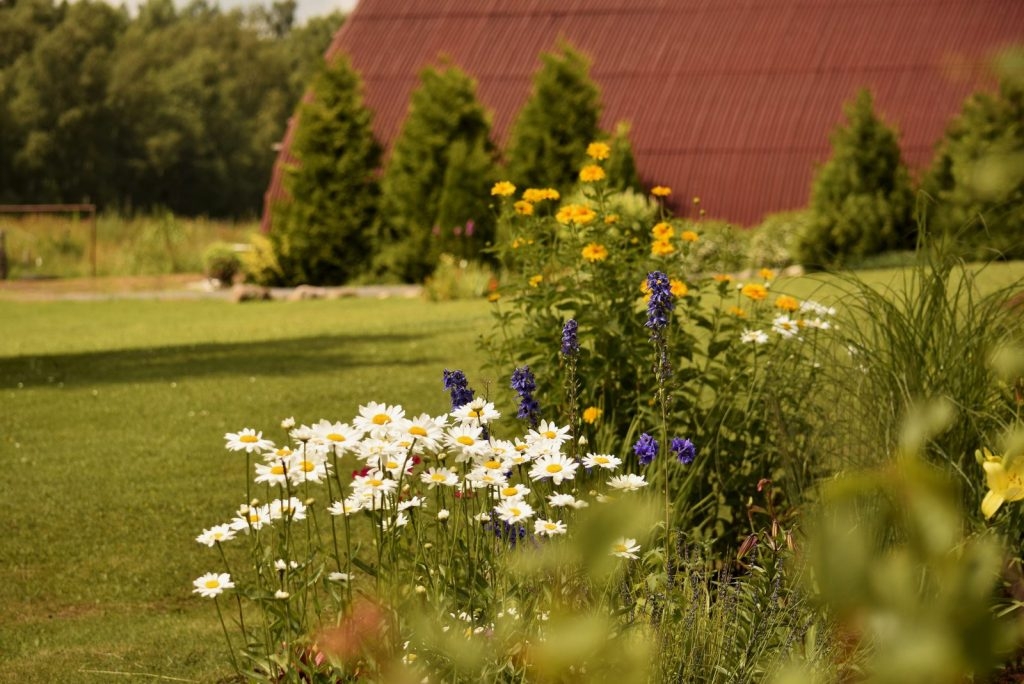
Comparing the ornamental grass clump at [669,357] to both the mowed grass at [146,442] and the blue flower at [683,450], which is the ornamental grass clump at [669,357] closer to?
the blue flower at [683,450]

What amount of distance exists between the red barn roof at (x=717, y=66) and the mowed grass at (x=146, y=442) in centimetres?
815

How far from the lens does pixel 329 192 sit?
21.0 m

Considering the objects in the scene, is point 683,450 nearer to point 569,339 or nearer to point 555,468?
point 569,339

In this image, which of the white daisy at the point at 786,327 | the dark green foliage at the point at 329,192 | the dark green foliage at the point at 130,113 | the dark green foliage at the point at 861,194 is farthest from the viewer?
the dark green foliage at the point at 130,113

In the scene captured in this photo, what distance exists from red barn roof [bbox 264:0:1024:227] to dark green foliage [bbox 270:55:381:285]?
1.63 meters

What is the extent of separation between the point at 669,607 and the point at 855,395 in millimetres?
1387

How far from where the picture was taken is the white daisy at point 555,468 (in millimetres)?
2577

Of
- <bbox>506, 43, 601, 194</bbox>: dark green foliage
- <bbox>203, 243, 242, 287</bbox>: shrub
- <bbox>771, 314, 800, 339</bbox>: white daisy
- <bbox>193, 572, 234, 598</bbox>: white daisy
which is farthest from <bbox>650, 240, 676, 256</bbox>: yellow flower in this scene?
<bbox>203, 243, 242, 287</bbox>: shrub

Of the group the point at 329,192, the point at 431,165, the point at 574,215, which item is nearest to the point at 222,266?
the point at 329,192

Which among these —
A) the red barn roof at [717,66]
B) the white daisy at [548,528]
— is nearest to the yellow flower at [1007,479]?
the white daisy at [548,528]

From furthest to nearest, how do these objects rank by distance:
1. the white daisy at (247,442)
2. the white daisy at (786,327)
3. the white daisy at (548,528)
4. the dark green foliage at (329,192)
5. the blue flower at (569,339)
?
the dark green foliage at (329,192) → the white daisy at (786,327) → the blue flower at (569,339) → the white daisy at (247,442) → the white daisy at (548,528)

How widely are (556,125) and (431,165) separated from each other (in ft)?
6.79

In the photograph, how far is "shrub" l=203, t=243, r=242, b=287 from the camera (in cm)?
2109

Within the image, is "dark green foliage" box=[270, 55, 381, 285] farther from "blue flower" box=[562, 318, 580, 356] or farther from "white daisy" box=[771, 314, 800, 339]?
"blue flower" box=[562, 318, 580, 356]
